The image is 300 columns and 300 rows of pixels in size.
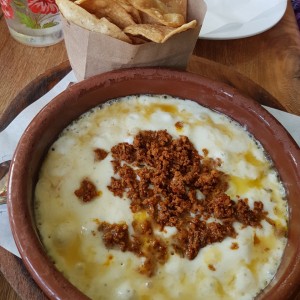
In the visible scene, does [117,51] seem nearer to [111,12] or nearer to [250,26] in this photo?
[111,12]

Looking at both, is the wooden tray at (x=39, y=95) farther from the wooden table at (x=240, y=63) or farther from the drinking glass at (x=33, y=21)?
the drinking glass at (x=33, y=21)

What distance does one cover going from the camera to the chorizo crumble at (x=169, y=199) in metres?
1.31

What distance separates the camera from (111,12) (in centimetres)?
160

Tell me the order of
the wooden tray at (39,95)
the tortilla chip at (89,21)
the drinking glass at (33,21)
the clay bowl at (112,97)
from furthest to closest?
1. the drinking glass at (33,21)
2. the tortilla chip at (89,21)
3. the wooden tray at (39,95)
4. the clay bowl at (112,97)

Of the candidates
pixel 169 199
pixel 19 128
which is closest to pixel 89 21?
pixel 19 128

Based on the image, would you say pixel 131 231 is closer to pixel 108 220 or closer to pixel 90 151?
pixel 108 220

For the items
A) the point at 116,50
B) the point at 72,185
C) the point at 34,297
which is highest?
the point at 116,50

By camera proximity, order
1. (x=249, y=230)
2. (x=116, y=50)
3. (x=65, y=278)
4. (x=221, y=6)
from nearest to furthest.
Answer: (x=65, y=278) → (x=249, y=230) → (x=116, y=50) → (x=221, y=6)

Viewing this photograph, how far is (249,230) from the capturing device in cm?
137

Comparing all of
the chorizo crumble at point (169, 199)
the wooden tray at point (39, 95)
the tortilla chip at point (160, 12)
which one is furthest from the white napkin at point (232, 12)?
the chorizo crumble at point (169, 199)

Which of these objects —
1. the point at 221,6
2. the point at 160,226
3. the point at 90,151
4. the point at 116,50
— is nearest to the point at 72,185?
the point at 90,151

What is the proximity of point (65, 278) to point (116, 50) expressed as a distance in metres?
0.73

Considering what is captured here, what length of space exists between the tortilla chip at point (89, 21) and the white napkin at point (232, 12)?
0.59 metres

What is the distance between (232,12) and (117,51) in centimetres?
80
